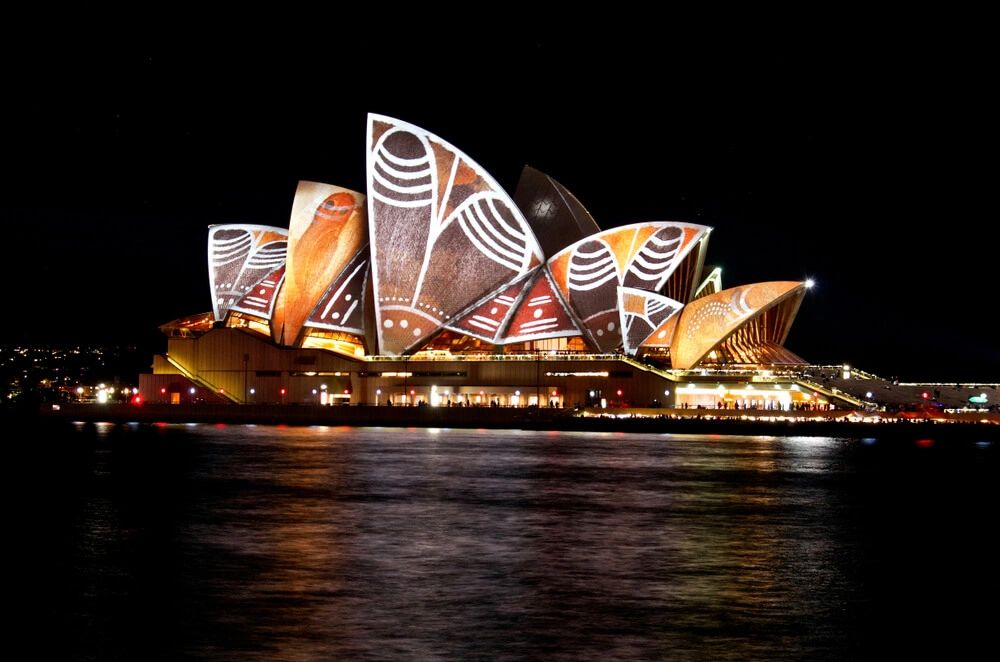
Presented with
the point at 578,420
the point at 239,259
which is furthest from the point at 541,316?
the point at 239,259

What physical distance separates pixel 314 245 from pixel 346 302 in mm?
3454

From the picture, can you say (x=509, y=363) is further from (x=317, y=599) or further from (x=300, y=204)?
(x=317, y=599)

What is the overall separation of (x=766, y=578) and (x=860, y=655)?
377 cm

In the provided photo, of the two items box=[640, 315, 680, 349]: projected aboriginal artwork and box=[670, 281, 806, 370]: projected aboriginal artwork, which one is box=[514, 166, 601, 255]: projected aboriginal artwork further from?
box=[670, 281, 806, 370]: projected aboriginal artwork

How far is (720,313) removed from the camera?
184 ft

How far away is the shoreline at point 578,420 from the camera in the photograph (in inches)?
1977

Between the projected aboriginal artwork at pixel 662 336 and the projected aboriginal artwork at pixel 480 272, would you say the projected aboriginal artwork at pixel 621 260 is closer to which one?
the projected aboriginal artwork at pixel 480 272

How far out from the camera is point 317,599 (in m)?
13.9

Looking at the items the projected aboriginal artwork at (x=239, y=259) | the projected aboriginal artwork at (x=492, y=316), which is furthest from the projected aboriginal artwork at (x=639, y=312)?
the projected aboriginal artwork at (x=239, y=259)

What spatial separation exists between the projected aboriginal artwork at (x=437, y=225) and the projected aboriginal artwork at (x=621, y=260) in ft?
6.93

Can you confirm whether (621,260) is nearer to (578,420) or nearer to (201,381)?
(578,420)

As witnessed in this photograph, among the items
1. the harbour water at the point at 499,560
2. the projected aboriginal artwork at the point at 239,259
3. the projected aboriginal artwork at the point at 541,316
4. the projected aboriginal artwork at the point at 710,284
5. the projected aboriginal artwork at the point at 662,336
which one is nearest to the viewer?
the harbour water at the point at 499,560

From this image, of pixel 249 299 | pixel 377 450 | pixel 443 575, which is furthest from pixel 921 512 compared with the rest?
pixel 249 299

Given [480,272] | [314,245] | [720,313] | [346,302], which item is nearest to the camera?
Result: [720,313]
